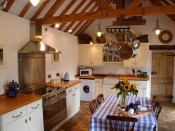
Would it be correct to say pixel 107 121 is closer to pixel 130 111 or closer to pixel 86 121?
pixel 130 111

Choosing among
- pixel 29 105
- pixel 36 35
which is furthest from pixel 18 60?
pixel 29 105

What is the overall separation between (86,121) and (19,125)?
2019 mm

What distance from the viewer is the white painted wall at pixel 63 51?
14.4 feet

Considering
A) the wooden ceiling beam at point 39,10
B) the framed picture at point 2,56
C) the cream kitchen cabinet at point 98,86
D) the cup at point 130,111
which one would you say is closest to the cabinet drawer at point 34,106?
the framed picture at point 2,56

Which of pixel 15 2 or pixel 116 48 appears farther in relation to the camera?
pixel 116 48

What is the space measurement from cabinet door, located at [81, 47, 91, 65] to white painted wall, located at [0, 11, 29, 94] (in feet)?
9.75

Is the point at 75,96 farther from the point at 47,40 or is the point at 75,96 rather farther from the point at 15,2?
the point at 15,2

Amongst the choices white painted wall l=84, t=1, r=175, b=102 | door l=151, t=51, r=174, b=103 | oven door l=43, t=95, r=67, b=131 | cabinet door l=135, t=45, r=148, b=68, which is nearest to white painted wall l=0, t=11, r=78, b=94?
oven door l=43, t=95, r=67, b=131

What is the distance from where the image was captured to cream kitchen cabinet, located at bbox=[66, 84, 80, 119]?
416 cm

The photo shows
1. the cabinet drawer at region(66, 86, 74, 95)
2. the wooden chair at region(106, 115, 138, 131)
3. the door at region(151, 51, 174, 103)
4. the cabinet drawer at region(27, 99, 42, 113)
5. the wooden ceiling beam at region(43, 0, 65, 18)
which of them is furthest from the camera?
the door at region(151, 51, 174, 103)

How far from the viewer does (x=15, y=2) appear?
296 centimetres

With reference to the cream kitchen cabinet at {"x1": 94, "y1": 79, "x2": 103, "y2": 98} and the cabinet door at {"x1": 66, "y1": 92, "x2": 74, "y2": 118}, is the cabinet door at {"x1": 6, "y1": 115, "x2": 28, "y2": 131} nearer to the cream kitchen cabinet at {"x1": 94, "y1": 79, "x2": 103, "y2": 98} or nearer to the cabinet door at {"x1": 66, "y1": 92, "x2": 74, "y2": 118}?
the cabinet door at {"x1": 66, "y1": 92, "x2": 74, "y2": 118}

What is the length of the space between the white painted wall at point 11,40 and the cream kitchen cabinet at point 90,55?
9.75 ft

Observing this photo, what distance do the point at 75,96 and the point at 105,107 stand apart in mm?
1916
